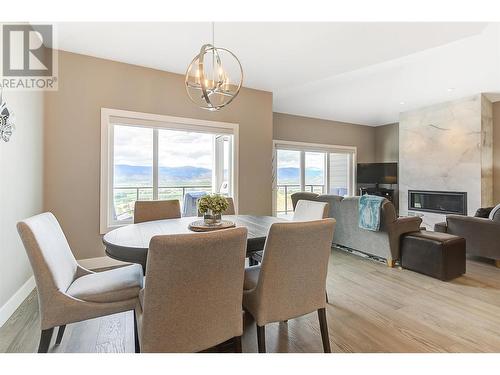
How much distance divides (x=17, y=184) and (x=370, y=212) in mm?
3691

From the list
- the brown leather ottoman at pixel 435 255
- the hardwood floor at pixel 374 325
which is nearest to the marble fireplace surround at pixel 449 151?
the brown leather ottoman at pixel 435 255

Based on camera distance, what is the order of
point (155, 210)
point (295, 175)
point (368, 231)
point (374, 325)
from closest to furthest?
point (374, 325) → point (155, 210) → point (368, 231) → point (295, 175)

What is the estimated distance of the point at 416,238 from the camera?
3.11 metres

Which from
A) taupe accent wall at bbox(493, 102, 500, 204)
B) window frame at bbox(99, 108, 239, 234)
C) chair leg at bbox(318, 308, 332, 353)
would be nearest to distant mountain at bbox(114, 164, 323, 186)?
window frame at bbox(99, 108, 239, 234)

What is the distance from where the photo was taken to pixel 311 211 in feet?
8.52

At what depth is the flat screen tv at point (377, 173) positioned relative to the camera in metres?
6.65

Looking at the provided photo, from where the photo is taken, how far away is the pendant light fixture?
1.94 metres

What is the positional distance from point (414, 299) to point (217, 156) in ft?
11.2

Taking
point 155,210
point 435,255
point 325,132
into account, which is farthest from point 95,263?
point 325,132

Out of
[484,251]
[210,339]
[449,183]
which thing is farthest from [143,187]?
[449,183]

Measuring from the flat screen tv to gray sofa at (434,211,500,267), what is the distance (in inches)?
129

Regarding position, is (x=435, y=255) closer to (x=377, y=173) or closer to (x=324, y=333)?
(x=324, y=333)

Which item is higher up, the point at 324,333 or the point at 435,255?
the point at 435,255

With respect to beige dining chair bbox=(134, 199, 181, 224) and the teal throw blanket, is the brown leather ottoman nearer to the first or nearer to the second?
the teal throw blanket
